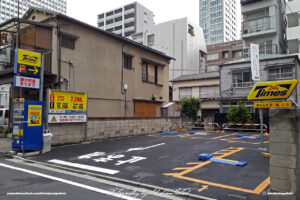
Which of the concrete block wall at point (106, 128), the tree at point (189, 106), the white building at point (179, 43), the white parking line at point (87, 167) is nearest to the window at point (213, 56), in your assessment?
the white building at point (179, 43)

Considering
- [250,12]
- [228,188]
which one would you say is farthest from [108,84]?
[250,12]

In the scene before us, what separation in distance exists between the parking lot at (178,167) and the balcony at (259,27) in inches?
917

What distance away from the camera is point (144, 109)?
19859 millimetres

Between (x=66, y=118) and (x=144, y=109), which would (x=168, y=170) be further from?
(x=144, y=109)

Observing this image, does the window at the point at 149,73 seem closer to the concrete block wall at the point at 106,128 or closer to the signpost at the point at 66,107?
the concrete block wall at the point at 106,128

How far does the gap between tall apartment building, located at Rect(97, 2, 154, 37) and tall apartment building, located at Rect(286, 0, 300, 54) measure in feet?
142

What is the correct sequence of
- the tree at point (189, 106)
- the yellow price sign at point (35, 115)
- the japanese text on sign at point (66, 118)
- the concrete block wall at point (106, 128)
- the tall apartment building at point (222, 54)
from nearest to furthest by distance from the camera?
the yellow price sign at point (35, 115) → the japanese text on sign at point (66, 118) → the concrete block wall at point (106, 128) → the tree at point (189, 106) → the tall apartment building at point (222, 54)

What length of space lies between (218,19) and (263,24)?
6486 cm

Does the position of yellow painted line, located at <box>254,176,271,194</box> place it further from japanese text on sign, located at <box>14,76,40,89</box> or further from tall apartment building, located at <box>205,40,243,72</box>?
tall apartment building, located at <box>205,40,243,72</box>

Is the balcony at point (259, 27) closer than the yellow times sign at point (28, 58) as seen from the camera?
No

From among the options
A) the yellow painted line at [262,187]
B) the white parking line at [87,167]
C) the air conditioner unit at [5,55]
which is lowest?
the white parking line at [87,167]

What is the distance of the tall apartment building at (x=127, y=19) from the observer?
66.1m

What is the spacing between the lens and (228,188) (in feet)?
17.2

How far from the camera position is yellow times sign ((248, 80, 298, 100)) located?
4301 millimetres
